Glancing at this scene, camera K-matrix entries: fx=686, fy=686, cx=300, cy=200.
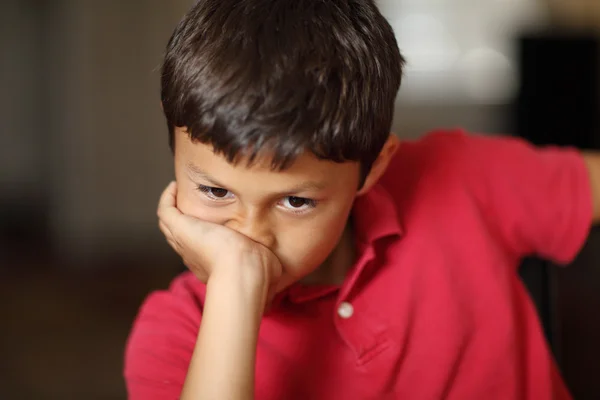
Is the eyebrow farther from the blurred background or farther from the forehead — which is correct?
the blurred background

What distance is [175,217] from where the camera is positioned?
0.83 meters

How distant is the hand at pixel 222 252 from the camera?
0.77 metres

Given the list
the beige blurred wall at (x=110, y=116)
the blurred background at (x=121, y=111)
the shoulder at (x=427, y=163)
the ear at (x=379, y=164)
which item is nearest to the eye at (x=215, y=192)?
the ear at (x=379, y=164)

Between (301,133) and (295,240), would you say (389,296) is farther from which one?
(301,133)

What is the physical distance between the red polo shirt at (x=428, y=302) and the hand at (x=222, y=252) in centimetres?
11

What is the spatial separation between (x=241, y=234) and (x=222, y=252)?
0.10 ft

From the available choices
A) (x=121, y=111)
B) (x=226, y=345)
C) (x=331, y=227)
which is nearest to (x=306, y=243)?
(x=331, y=227)

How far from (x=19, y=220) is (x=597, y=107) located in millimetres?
3275

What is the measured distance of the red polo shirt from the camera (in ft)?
2.91

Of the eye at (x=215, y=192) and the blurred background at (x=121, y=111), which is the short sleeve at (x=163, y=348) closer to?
the eye at (x=215, y=192)

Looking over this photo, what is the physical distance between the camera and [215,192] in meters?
0.79

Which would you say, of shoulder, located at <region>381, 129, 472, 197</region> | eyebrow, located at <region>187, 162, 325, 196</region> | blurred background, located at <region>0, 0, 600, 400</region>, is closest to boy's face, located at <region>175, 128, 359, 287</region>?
eyebrow, located at <region>187, 162, 325, 196</region>

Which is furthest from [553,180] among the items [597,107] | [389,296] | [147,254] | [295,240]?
[147,254]

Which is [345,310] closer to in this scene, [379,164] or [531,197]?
[379,164]
